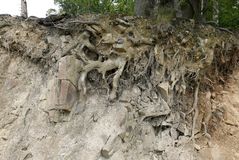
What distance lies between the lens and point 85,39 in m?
6.64

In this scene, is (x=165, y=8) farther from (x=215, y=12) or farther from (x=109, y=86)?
(x=215, y=12)

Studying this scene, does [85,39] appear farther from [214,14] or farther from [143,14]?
[214,14]

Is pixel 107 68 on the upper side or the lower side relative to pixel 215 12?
lower

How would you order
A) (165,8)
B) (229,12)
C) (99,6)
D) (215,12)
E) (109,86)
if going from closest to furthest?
(109,86) < (165,8) < (215,12) < (229,12) < (99,6)

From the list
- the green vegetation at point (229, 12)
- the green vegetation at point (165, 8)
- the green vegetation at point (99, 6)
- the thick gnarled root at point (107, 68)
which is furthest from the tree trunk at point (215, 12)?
the thick gnarled root at point (107, 68)

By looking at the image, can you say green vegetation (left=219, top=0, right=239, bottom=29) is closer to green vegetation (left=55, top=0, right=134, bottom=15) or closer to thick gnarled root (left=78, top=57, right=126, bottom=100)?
green vegetation (left=55, top=0, right=134, bottom=15)

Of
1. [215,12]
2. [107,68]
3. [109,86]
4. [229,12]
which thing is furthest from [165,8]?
[229,12]

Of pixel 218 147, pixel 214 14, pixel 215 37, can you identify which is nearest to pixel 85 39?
pixel 215 37

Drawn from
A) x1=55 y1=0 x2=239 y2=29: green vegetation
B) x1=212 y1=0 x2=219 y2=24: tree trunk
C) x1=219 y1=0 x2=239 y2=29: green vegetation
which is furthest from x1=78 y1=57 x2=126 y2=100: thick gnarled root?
x1=219 y1=0 x2=239 y2=29: green vegetation

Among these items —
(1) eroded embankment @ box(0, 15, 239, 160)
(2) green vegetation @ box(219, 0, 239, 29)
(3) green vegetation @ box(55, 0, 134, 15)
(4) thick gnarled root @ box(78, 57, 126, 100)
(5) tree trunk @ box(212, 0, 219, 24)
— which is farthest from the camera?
(3) green vegetation @ box(55, 0, 134, 15)

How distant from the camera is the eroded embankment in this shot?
6.07 meters

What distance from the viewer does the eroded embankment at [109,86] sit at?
239 inches

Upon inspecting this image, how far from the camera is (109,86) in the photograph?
20.9 ft

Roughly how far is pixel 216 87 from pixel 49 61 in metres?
2.55
